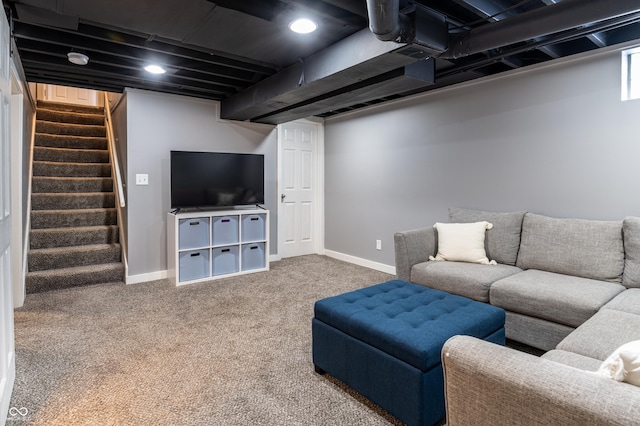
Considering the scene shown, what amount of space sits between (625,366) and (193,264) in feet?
13.2

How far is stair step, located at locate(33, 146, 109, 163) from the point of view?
495cm

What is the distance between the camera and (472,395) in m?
1.01

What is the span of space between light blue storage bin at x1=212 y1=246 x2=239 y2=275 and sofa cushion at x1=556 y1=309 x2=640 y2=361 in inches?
142

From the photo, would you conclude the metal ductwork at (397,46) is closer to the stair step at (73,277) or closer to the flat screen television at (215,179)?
the flat screen television at (215,179)

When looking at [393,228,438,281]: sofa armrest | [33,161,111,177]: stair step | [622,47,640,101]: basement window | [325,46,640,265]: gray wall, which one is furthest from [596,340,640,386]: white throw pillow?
[33,161,111,177]: stair step

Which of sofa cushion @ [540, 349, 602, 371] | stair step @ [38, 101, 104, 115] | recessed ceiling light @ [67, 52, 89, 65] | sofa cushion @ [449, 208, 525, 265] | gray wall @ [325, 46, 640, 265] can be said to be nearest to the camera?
sofa cushion @ [540, 349, 602, 371]

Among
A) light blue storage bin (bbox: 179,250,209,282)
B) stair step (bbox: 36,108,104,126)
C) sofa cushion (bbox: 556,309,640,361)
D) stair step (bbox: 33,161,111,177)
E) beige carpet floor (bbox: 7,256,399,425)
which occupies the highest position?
stair step (bbox: 36,108,104,126)

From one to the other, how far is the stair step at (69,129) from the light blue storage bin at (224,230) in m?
2.81

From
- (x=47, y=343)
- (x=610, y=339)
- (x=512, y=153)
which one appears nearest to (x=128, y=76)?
(x=47, y=343)

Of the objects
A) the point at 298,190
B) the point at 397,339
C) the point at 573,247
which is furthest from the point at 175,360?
the point at 298,190

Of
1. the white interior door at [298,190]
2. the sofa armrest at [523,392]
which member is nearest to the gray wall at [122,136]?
the white interior door at [298,190]

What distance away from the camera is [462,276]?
113 inches

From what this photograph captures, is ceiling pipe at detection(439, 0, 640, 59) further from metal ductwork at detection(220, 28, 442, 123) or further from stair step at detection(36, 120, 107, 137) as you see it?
stair step at detection(36, 120, 107, 137)

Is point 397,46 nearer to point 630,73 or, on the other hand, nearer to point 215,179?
point 630,73
